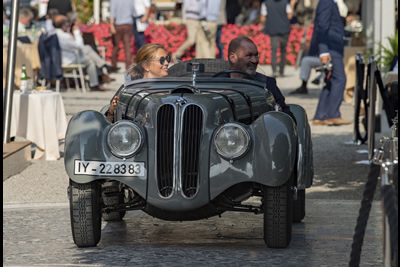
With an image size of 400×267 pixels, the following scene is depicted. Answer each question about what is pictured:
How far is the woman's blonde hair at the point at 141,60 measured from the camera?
7590mm

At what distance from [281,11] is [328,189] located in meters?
15.5

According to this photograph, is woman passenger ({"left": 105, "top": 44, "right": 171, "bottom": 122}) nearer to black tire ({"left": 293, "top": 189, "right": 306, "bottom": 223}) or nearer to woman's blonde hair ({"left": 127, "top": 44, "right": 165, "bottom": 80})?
woman's blonde hair ({"left": 127, "top": 44, "right": 165, "bottom": 80})

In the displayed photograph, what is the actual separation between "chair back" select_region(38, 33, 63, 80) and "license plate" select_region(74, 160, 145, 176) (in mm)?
12651

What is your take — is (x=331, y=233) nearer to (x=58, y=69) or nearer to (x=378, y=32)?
(x=378, y=32)

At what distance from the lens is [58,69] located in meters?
19.1

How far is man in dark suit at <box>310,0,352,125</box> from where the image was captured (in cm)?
1420

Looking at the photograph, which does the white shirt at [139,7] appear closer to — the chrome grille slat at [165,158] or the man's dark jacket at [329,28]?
the man's dark jacket at [329,28]

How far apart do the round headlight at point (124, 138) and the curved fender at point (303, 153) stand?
116cm

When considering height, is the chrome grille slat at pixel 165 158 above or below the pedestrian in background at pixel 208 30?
below

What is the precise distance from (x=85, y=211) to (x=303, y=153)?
62.2 inches

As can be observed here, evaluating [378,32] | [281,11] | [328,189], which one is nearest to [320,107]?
[378,32]

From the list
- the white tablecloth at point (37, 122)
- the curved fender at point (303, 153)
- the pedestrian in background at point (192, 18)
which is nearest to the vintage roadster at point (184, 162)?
the curved fender at point (303, 153)

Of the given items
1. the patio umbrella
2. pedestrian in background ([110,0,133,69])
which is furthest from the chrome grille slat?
pedestrian in background ([110,0,133,69])

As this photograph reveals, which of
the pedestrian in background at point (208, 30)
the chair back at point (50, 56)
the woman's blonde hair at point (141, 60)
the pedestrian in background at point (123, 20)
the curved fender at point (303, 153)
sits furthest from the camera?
the pedestrian in background at point (123, 20)
